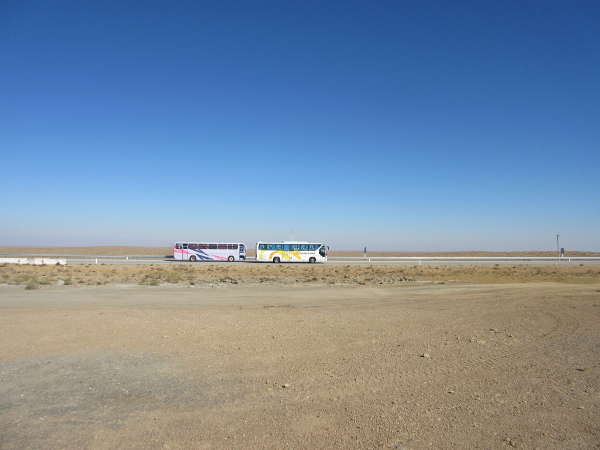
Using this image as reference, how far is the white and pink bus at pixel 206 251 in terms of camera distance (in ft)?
198

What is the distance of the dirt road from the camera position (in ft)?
17.4

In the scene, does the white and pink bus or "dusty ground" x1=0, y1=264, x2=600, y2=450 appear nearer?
"dusty ground" x1=0, y1=264, x2=600, y2=450

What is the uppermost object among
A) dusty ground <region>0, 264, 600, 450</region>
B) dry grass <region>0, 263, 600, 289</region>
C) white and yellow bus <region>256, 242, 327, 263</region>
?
white and yellow bus <region>256, 242, 327, 263</region>

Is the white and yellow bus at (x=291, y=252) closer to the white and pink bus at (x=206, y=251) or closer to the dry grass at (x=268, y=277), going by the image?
the white and pink bus at (x=206, y=251)

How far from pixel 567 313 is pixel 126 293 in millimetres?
19627

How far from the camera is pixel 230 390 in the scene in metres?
6.90

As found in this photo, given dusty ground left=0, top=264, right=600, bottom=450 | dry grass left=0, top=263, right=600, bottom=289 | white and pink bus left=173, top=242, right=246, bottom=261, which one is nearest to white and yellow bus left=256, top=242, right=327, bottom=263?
white and pink bus left=173, top=242, right=246, bottom=261

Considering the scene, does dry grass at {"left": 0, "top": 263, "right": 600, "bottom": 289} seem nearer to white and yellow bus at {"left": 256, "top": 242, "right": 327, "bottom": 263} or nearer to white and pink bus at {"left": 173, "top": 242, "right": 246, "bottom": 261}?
white and yellow bus at {"left": 256, "top": 242, "right": 327, "bottom": 263}

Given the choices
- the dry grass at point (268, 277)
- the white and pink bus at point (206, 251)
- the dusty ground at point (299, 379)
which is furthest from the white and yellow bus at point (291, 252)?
the dusty ground at point (299, 379)

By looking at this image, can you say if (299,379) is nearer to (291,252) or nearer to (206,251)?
(291,252)

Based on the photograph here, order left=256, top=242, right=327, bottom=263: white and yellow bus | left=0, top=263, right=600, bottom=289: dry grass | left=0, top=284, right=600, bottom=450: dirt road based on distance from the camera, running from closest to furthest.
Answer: left=0, top=284, right=600, bottom=450: dirt road < left=0, top=263, right=600, bottom=289: dry grass < left=256, top=242, right=327, bottom=263: white and yellow bus

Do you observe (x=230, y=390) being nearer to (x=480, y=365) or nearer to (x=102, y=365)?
(x=102, y=365)

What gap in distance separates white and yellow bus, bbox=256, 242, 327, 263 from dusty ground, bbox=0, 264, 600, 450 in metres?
41.7

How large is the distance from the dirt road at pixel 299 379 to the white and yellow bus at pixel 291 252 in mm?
41755
